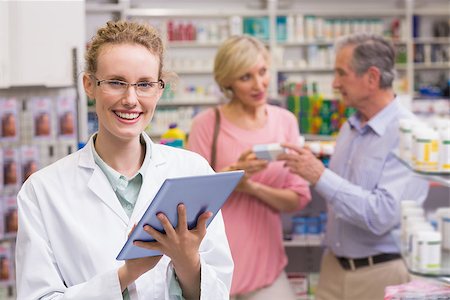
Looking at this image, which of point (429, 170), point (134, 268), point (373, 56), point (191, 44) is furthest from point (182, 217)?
point (191, 44)

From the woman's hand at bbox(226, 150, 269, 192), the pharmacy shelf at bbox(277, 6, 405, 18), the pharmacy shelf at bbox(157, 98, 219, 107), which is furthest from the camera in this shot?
the pharmacy shelf at bbox(277, 6, 405, 18)

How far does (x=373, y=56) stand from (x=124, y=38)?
191cm

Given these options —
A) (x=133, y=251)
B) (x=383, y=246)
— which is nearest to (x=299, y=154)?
(x=383, y=246)

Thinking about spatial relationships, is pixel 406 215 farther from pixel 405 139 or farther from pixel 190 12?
pixel 190 12

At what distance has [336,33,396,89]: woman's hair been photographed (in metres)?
3.59

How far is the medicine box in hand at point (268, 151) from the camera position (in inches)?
131

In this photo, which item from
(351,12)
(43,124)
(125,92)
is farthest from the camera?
(351,12)

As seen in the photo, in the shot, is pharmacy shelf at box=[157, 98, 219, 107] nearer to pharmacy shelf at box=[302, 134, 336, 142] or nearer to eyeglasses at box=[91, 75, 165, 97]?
pharmacy shelf at box=[302, 134, 336, 142]

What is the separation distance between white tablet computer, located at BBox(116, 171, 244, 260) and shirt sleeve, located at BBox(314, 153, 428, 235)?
165 cm

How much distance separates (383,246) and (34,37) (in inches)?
86.2

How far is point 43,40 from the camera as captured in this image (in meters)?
4.09

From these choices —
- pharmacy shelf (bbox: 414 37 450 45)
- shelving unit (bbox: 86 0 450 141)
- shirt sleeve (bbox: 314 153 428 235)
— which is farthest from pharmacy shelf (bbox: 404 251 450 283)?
pharmacy shelf (bbox: 414 37 450 45)

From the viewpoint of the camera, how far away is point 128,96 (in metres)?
1.94

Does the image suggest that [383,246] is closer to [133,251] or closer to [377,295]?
[377,295]
